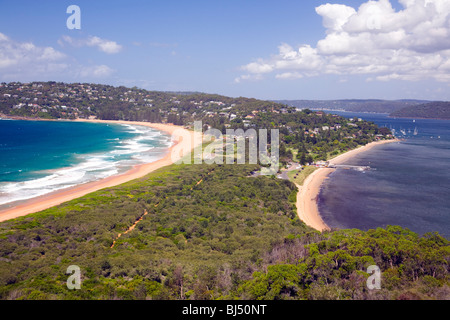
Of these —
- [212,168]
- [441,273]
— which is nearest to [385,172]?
[212,168]

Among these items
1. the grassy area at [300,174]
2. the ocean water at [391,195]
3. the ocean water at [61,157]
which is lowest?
the ocean water at [391,195]

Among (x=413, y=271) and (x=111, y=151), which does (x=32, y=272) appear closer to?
(x=413, y=271)

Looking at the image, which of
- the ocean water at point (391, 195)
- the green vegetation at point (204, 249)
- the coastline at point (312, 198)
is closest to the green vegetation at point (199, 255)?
the green vegetation at point (204, 249)

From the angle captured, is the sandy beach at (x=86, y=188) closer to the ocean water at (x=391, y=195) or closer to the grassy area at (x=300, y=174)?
the grassy area at (x=300, y=174)

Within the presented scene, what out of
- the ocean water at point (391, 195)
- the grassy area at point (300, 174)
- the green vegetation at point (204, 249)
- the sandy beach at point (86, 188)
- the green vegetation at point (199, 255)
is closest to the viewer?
the green vegetation at point (199, 255)

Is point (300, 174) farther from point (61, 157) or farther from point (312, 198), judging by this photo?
point (61, 157)
